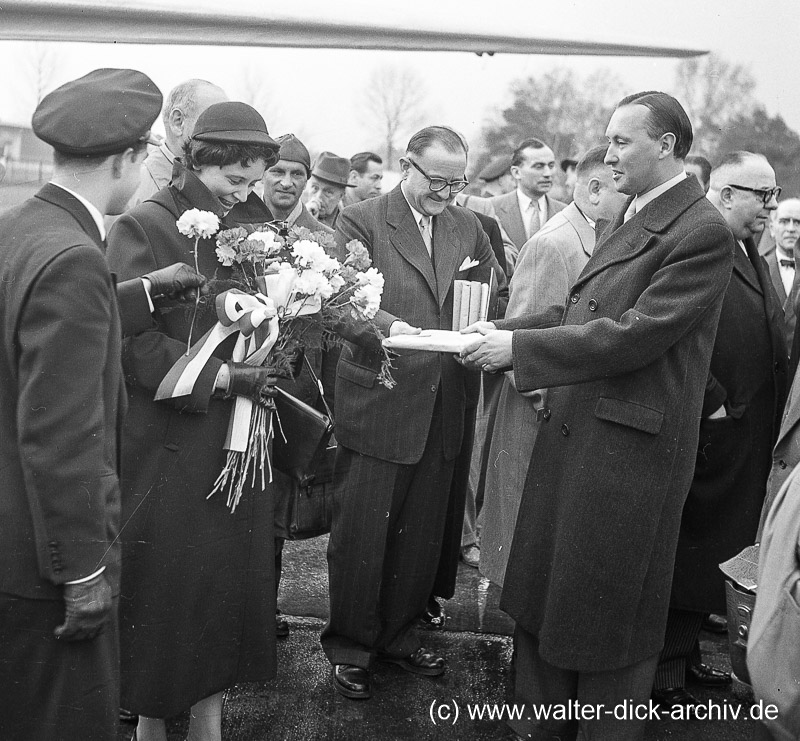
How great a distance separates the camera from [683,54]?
4531mm

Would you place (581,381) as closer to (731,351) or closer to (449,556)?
(731,351)

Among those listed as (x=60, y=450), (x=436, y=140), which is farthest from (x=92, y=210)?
(x=436, y=140)

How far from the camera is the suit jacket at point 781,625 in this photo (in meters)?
1.90

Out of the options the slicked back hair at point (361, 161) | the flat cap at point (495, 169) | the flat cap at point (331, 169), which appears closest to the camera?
the flat cap at point (331, 169)

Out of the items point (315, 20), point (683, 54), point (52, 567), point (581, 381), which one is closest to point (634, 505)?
point (581, 381)

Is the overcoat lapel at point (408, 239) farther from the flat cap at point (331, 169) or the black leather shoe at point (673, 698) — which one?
the flat cap at point (331, 169)

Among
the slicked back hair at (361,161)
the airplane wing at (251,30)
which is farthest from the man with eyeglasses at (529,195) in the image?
the airplane wing at (251,30)

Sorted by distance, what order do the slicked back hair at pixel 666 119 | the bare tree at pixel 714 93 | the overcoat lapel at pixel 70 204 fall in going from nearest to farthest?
the overcoat lapel at pixel 70 204
the slicked back hair at pixel 666 119
the bare tree at pixel 714 93

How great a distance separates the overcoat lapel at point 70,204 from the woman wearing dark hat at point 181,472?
0.58 m

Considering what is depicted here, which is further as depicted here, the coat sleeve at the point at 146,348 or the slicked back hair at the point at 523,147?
the slicked back hair at the point at 523,147

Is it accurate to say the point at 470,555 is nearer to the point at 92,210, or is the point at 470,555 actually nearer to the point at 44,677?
the point at 44,677

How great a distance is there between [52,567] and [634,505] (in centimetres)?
186

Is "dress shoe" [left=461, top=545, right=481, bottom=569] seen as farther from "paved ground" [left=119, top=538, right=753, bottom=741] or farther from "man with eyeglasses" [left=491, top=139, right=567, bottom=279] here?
"man with eyeglasses" [left=491, top=139, right=567, bottom=279]

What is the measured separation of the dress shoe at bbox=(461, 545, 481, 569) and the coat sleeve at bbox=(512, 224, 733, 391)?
2.62 metres
